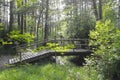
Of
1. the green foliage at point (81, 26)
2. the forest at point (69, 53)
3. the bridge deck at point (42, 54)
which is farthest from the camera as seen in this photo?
the green foliage at point (81, 26)

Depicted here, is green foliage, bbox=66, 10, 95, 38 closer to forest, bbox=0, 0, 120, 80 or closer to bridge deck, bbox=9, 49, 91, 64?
forest, bbox=0, 0, 120, 80

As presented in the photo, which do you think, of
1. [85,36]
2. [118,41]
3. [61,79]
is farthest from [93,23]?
[118,41]

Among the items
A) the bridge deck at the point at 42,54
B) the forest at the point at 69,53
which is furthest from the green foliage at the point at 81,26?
the bridge deck at the point at 42,54

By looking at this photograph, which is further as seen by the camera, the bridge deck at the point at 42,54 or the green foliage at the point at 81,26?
the green foliage at the point at 81,26

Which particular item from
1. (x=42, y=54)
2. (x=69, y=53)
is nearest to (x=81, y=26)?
(x=69, y=53)

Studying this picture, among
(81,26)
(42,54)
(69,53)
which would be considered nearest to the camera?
(42,54)

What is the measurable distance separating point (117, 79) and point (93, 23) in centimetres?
1279

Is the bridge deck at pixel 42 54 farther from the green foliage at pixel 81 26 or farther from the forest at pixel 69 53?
the green foliage at pixel 81 26

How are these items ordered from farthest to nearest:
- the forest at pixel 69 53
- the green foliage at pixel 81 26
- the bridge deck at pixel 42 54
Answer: the green foliage at pixel 81 26
the bridge deck at pixel 42 54
the forest at pixel 69 53

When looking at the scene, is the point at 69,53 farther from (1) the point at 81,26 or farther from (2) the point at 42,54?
(1) the point at 81,26

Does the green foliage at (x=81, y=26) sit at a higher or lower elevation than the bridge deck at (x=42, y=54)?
higher

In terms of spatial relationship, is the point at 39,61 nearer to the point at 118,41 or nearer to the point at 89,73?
the point at 89,73

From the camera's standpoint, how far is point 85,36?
18828mm

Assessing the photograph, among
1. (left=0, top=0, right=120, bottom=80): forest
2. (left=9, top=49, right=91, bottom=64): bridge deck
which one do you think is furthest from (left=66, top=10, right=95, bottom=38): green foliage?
(left=9, top=49, right=91, bottom=64): bridge deck
